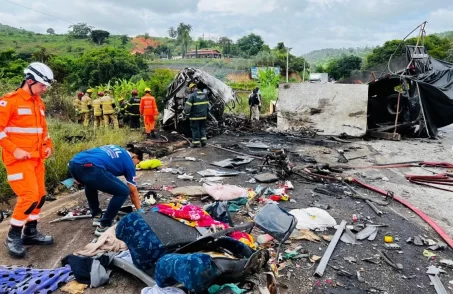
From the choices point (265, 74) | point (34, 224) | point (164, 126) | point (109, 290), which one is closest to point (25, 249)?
point (34, 224)

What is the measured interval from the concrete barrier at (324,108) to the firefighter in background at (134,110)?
4.60m

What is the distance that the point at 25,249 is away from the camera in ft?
11.5

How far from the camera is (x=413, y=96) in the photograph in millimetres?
10516

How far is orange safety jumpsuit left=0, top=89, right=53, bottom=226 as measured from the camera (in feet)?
10.8

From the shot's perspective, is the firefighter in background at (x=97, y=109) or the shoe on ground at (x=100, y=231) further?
the firefighter in background at (x=97, y=109)

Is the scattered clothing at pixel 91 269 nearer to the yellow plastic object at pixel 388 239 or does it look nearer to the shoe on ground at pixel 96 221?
the shoe on ground at pixel 96 221

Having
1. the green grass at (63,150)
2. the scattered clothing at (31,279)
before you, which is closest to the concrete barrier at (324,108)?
the green grass at (63,150)

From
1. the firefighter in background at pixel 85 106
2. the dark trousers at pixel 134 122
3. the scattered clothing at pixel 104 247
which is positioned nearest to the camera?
the scattered clothing at pixel 104 247

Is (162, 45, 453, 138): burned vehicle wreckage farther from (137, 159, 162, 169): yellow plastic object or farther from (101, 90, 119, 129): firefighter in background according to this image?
(137, 159, 162, 169): yellow plastic object

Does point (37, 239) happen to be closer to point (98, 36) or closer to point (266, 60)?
point (266, 60)

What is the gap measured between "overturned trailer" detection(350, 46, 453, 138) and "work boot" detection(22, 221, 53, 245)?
389 inches

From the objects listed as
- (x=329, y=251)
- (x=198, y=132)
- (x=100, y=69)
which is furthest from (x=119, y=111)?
(x=100, y=69)

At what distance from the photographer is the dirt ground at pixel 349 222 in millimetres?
3025

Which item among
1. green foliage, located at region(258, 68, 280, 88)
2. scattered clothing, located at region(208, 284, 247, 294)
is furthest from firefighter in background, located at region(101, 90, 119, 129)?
green foliage, located at region(258, 68, 280, 88)
